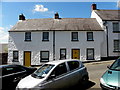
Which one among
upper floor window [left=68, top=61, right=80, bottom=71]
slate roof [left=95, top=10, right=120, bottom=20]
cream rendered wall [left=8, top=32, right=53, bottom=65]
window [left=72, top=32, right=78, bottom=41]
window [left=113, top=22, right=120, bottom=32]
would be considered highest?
slate roof [left=95, top=10, right=120, bottom=20]

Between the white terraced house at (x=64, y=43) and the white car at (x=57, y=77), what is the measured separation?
1065 cm

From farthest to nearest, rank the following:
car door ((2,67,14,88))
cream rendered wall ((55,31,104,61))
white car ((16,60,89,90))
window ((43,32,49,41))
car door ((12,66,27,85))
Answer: window ((43,32,49,41)), cream rendered wall ((55,31,104,61)), car door ((12,66,27,85)), car door ((2,67,14,88)), white car ((16,60,89,90))

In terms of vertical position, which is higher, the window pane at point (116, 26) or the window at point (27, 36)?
the window pane at point (116, 26)

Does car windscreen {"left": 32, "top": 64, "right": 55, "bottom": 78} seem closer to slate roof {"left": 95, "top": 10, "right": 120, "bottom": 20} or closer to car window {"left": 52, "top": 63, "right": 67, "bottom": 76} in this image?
car window {"left": 52, "top": 63, "right": 67, "bottom": 76}

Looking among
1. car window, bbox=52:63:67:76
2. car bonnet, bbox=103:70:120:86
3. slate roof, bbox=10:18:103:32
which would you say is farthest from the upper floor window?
slate roof, bbox=10:18:103:32

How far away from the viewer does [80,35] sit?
1731 cm

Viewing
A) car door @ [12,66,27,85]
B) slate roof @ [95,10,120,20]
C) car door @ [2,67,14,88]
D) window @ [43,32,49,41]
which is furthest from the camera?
slate roof @ [95,10,120,20]

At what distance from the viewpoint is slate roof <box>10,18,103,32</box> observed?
58.2ft

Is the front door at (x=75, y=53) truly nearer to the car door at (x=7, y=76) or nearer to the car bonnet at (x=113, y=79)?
the car door at (x=7, y=76)

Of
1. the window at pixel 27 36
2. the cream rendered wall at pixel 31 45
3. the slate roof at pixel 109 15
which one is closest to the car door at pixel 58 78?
the cream rendered wall at pixel 31 45

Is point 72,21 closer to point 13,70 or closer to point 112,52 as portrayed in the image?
point 112,52

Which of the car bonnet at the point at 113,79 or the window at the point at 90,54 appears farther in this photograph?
the window at the point at 90,54

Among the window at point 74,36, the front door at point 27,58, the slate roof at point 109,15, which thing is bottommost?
the front door at point 27,58

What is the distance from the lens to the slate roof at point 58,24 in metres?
17.7
